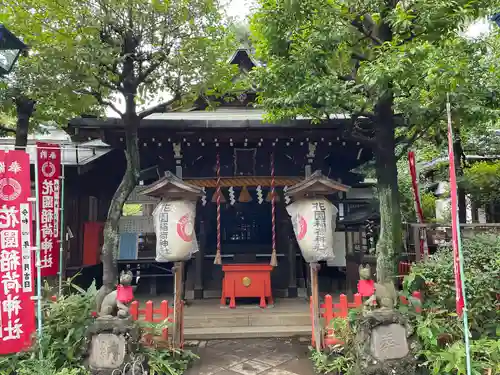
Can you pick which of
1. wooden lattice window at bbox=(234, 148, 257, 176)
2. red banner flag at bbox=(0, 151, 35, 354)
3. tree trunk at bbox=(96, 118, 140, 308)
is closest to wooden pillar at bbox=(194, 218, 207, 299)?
wooden lattice window at bbox=(234, 148, 257, 176)

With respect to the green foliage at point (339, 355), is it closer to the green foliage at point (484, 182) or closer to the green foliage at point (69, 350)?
the green foliage at point (69, 350)

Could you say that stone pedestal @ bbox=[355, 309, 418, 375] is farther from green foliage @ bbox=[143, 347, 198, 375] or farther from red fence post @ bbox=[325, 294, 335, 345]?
green foliage @ bbox=[143, 347, 198, 375]

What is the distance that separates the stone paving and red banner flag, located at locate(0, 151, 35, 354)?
106 inches

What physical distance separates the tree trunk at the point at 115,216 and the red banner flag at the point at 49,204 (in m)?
1.33

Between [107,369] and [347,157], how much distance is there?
9084 millimetres

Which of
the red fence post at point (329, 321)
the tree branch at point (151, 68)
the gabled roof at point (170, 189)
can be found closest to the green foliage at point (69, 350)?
the gabled roof at point (170, 189)

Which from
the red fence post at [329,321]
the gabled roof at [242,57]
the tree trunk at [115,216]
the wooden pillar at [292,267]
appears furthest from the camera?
the gabled roof at [242,57]

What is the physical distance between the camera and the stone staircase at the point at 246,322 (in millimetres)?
7539

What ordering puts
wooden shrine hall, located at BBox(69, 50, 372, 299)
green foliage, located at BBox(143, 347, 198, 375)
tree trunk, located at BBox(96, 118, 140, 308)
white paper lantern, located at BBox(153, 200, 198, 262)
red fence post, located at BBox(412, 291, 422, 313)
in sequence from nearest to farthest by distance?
green foliage, located at BBox(143, 347, 198, 375)
red fence post, located at BBox(412, 291, 422, 313)
white paper lantern, located at BBox(153, 200, 198, 262)
tree trunk, located at BBox(96, 118, 140, 308)
wooden shrine hall, located at BBox(69, 50, 372, 299)

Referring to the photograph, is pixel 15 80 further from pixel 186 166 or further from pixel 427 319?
pixel 427 319

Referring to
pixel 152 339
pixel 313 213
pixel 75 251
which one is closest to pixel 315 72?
pixel 313 213

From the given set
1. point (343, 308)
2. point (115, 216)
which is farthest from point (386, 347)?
point (115, 216)

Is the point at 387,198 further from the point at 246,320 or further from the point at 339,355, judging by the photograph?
the point at 246,320

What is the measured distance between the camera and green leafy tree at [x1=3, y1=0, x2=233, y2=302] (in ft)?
20.7
